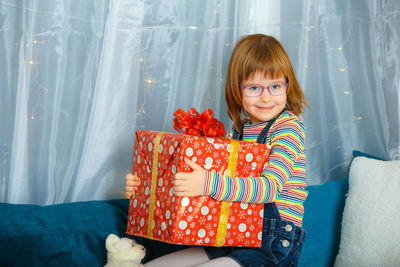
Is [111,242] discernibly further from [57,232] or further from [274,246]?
[274,246]

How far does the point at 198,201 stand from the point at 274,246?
278 millimetres

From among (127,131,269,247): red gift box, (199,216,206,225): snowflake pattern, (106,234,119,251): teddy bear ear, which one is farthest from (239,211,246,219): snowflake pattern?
(106,234,119,251): teddy bear ear

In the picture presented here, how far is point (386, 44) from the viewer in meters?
1.64

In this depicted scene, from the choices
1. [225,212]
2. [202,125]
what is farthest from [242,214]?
[202,125]

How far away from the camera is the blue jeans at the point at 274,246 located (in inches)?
45.8

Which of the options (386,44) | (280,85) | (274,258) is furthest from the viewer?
(386,44)

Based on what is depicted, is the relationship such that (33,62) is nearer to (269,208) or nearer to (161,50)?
(161,50)

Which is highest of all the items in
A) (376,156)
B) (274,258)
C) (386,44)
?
(386,44)

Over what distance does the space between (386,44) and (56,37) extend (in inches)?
47.3

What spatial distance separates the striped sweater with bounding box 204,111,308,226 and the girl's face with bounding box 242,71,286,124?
0.11ft


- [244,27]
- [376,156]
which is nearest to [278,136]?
[244,27]

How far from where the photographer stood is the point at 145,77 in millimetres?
1511

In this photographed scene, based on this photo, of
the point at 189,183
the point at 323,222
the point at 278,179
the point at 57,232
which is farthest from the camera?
the point at 323,222

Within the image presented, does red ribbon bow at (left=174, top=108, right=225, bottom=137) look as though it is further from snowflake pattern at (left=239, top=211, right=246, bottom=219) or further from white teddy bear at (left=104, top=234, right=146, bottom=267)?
white teddy bear at (left=104, top=234, right=146, bottom=267)
